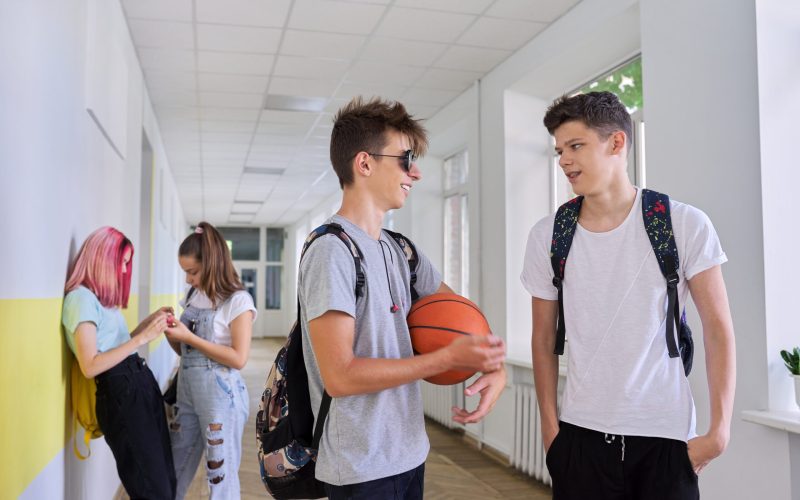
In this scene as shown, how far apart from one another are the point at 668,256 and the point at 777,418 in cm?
139

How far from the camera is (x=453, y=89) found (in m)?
6.63

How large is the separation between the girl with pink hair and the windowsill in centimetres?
249

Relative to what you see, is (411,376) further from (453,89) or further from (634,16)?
(453,89)

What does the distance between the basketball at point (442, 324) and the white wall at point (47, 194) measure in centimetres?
121

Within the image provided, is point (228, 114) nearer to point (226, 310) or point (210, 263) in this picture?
point (210, 263)

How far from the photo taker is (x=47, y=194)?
245cm

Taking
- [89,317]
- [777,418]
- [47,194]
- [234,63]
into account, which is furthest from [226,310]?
[234,63]

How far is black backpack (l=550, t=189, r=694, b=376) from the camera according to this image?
1.89 m

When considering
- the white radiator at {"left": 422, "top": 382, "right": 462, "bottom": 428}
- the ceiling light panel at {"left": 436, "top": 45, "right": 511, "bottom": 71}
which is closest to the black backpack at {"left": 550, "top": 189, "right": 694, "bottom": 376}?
the ceiling light panel at {"left": 436, "top": 45, "right": 511, "bottom": 71}

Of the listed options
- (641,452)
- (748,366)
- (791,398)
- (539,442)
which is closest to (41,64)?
(641,452)

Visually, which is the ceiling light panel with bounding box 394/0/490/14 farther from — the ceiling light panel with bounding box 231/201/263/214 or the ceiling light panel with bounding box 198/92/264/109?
the ceiling light panel with bounding box 231/201/263/214

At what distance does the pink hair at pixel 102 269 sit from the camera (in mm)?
2846

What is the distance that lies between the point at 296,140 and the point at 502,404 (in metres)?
4.51

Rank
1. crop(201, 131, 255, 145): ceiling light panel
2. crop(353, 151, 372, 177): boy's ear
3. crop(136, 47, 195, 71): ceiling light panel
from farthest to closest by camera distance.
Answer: crop(201, 131, 255, 145): ceiling light panel → crop(136, 47, 195, 71): ceiling light panel → crop(353, 151, 372, 177): boy's ear
